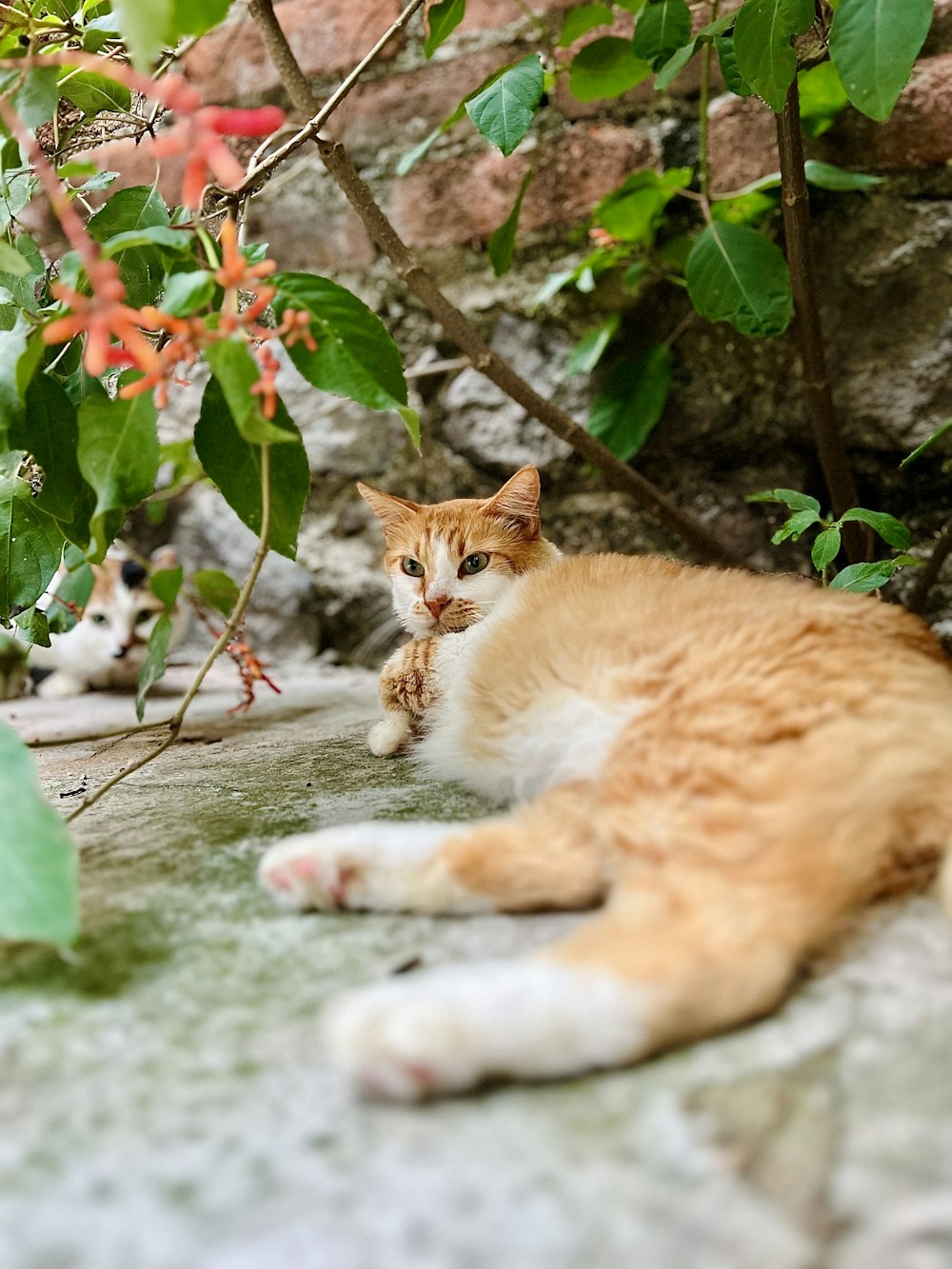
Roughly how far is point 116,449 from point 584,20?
1071 millimetres

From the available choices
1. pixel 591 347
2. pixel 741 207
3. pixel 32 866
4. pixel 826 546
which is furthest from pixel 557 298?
pixel 32 866

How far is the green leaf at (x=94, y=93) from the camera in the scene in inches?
42.5

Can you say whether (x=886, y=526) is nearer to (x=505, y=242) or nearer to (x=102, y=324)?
(x=505, y=242)

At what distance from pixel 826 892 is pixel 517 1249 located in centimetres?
32

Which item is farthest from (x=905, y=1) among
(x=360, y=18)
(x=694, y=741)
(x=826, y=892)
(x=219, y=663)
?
(x=219, y=663)

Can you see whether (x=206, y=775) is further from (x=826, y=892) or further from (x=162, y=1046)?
(x=826, y=892)

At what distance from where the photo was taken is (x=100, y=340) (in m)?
0.65

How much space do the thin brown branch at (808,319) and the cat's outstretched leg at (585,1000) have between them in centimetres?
100

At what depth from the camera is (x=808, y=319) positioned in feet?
4.47

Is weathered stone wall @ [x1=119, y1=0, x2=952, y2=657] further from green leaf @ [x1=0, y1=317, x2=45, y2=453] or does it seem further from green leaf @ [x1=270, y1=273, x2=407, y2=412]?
green leaf @ [x1=0, y1=317, x2=45, y2=453]

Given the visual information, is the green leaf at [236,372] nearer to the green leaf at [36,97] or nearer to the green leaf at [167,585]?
the green leaf at [36,97]

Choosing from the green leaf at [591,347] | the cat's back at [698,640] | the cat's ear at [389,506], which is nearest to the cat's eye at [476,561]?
the cat's ear at [389,506]

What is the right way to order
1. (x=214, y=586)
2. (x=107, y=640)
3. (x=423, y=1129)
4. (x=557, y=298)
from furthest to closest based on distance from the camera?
(x=107, y=640), (x=557, y=298), (x=214, y=586), (x=423, y=1129)

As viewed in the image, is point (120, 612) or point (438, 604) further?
point (120, 612)
